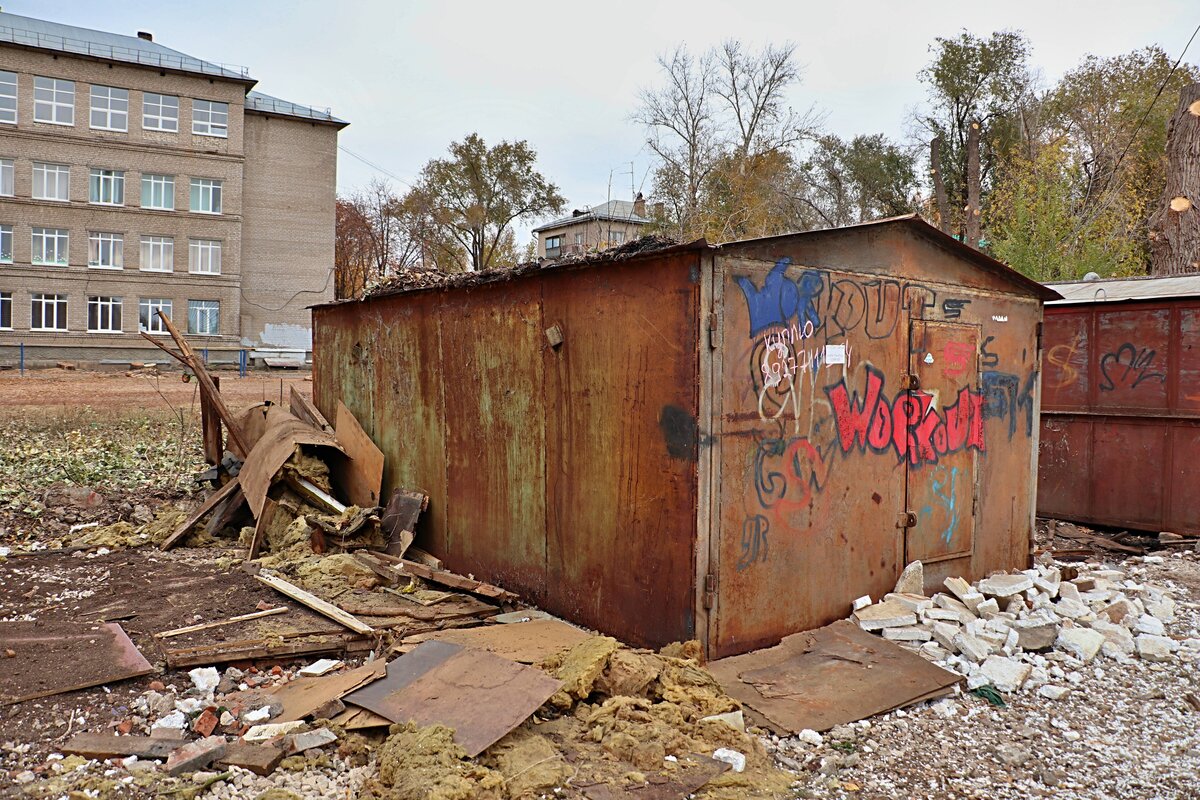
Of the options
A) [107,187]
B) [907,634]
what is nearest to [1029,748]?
[907,634]

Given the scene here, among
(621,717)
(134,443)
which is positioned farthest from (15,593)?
(134,443)

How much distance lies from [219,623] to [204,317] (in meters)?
34.6

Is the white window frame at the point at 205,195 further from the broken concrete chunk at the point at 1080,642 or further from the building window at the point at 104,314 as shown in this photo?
the broken concrete chunk at the point at 1080,642

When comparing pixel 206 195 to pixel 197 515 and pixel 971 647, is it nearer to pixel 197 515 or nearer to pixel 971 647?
pixel 197 515

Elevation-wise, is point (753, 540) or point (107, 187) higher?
point (107, 187)

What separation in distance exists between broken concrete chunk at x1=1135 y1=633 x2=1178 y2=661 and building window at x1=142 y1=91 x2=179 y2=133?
129ft

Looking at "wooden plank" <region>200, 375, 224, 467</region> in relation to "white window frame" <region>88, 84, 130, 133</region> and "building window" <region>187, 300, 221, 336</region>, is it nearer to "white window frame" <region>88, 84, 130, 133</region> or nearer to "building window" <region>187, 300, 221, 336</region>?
"building window" <region>187, 300, 221, 336</region>

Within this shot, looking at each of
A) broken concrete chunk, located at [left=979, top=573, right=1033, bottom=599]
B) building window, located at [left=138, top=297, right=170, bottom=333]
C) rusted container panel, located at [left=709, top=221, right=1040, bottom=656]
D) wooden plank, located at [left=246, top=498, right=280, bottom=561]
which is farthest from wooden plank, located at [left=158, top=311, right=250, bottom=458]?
building window, located at [left=138, top=297, right=170, bottom=333]

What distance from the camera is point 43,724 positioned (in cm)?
395

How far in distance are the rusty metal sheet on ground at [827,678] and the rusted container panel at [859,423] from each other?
17cm

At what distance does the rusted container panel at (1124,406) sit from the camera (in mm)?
8352

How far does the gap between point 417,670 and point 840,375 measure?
10.3 ft

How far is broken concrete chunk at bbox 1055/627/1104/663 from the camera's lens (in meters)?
5.05

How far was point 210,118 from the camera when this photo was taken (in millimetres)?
35531
